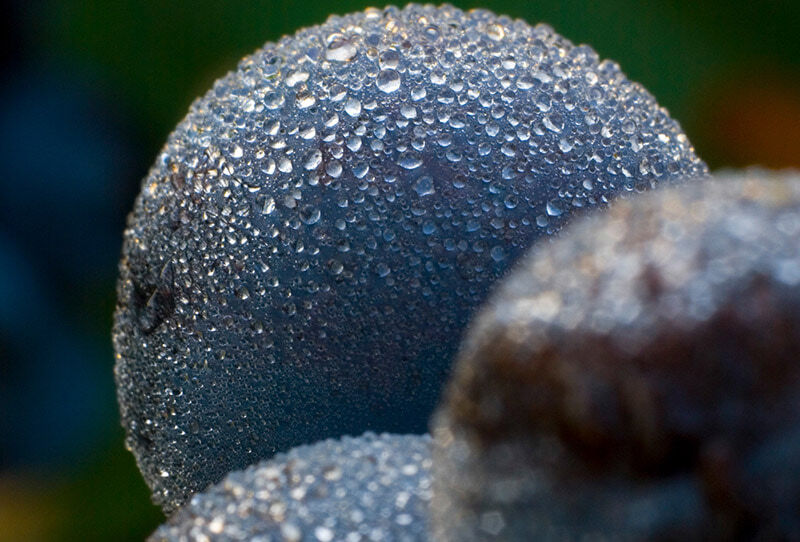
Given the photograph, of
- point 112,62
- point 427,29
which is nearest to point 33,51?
point 112,62

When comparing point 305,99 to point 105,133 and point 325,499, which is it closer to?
point 325,499

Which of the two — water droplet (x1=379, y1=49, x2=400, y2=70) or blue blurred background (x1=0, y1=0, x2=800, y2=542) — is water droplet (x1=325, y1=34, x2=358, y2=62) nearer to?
water droplet (x1=379, y1=49, x2=400, y2=70)

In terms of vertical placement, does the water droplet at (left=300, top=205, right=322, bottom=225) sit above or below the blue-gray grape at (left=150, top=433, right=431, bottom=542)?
above

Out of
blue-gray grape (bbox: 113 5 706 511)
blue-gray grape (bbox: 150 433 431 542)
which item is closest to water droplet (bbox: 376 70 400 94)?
blue-gray grape (bbox: 113 5 706 511)

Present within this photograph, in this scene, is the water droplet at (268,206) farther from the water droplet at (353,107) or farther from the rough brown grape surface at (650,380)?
the rough brown grape surface at (650,380)

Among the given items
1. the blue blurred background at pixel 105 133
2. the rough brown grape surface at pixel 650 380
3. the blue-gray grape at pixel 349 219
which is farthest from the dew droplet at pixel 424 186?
the blue blurred background at pixel 105 133

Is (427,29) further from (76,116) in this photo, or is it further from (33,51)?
(33,51)

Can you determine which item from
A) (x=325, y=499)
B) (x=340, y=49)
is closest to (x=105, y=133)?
(x=340, y=49)

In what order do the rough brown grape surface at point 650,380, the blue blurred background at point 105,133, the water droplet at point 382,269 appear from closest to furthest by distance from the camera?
the rough brown grape surface at point 650,380, the water droplet at point 382,269, the blue blurred background at point 105,133

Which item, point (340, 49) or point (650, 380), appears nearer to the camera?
point (650, 380)
